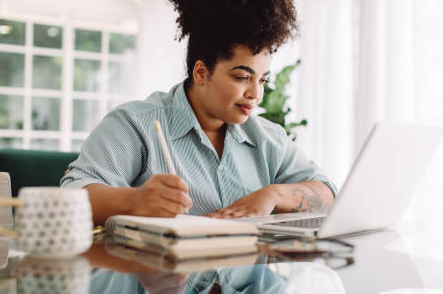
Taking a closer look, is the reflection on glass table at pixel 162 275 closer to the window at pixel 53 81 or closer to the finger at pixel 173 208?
the finger at pixel 173 208

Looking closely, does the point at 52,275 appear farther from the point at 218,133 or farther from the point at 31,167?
the point at 31,167

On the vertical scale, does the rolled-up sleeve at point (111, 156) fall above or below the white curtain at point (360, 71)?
below

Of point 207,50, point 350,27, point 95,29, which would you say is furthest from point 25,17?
point 207,50

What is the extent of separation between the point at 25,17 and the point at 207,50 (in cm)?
375

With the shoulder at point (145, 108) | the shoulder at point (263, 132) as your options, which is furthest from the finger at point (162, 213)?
the shoulder at point (263, 132)

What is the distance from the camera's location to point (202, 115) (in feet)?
5.01

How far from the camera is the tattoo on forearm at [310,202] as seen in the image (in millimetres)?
1331

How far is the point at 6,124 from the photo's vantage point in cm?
456

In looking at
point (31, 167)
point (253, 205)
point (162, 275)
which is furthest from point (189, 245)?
point (31, 167)

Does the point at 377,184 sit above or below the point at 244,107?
below

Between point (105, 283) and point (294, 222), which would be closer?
point (105, 283)

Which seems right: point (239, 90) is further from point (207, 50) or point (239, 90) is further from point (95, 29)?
point (95, 29)

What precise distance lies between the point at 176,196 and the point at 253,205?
0.34 meters

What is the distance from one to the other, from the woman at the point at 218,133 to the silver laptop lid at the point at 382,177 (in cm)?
29
